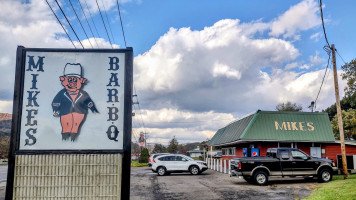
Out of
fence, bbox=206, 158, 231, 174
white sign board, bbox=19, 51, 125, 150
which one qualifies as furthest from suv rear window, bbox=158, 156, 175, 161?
white sign board, bbox=19, 51, 125, 150

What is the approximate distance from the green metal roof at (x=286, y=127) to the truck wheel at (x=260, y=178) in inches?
306

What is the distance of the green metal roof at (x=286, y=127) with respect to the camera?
25.9 meters

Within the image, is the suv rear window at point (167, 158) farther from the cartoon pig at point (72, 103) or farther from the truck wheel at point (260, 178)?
the cartoon pig at point (72, 103)

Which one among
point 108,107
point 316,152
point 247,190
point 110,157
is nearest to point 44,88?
point 108,107

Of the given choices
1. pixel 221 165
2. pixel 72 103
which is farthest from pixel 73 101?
pixel 221 165

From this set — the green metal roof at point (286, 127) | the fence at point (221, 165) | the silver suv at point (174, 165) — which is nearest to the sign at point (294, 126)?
the green metal roof at point (286, 127)

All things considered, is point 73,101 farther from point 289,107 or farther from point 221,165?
point 289,107

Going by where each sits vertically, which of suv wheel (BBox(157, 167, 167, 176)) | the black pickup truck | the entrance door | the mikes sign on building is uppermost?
the mikes sign on building

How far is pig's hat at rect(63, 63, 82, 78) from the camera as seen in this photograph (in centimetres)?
599

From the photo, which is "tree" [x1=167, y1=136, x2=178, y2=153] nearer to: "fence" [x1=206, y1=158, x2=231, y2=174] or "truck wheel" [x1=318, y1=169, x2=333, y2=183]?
"fence" [x1=206, y1=158, x2=231, y2=174]

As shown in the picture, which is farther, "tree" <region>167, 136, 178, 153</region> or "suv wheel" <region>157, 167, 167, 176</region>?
"tree" <region>167, 136, 178, 153</region>

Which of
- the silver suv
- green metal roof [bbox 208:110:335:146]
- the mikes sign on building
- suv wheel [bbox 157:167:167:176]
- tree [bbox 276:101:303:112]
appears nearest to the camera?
the mikes sign on building

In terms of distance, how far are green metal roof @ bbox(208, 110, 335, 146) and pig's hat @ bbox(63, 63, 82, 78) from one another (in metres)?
20.7

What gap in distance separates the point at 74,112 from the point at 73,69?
80cm
